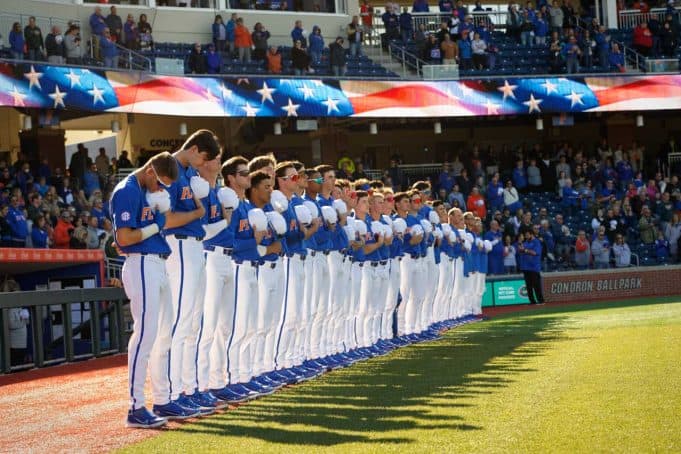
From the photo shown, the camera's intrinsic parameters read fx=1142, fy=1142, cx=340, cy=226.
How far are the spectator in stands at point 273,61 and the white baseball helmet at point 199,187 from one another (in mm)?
22246

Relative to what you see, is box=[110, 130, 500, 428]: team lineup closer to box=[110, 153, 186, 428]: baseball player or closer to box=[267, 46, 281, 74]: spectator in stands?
box=[110, 153, 186, 428]: baseball player

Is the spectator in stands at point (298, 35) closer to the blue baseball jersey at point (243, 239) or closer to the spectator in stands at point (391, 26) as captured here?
the spectator in stands at point (391, 26)

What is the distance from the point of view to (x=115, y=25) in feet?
95.5

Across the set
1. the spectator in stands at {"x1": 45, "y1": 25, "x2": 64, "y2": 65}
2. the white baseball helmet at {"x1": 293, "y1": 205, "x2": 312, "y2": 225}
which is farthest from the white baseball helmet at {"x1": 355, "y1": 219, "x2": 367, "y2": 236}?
the spectator in stands at {"x1": 45, "y1": 25, "x2": 64, "y2": 65}

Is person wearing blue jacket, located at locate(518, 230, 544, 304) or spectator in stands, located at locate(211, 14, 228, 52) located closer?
person wearing blue jacket, located at locate(518, 230, 544, 304)

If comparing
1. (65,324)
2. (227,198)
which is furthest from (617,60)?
(227,198)

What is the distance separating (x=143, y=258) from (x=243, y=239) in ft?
6.50

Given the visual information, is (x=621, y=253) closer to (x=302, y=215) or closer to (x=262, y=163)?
(x=302, y=215)

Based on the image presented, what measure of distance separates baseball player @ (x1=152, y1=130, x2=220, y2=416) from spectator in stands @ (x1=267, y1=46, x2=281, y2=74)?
71.5 ft

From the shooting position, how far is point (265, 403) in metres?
9.43

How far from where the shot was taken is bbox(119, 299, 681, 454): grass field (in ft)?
21.8

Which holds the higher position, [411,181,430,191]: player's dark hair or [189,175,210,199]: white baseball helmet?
[411,181,430,191]: player's dark hair

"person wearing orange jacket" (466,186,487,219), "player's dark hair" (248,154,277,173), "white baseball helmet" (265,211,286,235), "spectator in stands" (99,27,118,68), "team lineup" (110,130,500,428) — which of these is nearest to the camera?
"team lineup" (110,130,500,428)

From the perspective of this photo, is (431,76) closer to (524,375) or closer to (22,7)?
(22,7)
